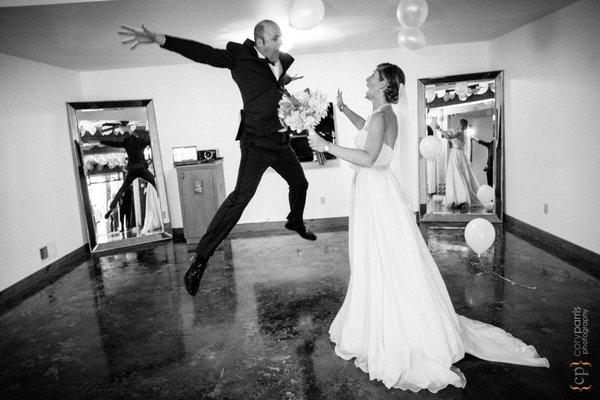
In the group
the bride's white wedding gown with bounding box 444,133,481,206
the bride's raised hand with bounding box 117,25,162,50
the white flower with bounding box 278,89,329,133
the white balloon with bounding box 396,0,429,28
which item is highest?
the white balloon with bounding box 396,0,429,28

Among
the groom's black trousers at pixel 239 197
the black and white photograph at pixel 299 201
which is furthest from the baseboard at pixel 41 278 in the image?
the groom's black trousers at pixel 239 197

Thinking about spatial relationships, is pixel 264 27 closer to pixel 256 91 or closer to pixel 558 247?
pixel 256 91

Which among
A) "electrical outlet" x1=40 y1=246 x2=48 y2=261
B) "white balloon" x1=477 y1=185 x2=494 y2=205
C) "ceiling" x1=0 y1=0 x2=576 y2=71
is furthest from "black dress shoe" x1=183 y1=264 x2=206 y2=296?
"white balloon" x1=477 y1=185 x2=494 y2=205

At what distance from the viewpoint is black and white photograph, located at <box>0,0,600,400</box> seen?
2350mm

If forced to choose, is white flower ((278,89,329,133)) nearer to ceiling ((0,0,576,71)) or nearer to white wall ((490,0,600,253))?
ceiling ((0,0,576,71))

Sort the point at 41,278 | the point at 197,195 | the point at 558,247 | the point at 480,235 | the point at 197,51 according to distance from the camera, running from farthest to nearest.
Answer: the point at 197,195 < the point at 41,278 < the point at 558,247 < the point at 480,235 < the point at 197,51

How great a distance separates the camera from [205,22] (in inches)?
168

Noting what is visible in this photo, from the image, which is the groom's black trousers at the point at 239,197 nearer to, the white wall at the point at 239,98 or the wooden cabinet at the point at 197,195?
the wooden cabinet at the point at 197,195

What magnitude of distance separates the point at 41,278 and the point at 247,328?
141 inches

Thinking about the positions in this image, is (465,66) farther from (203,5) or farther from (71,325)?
(71,325)

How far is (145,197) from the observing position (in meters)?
6.50

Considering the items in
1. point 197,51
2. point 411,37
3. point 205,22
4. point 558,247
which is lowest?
point 558,247

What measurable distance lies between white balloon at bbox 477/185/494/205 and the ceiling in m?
2.44

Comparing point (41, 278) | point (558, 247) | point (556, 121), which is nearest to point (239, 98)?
point (41, 278)
